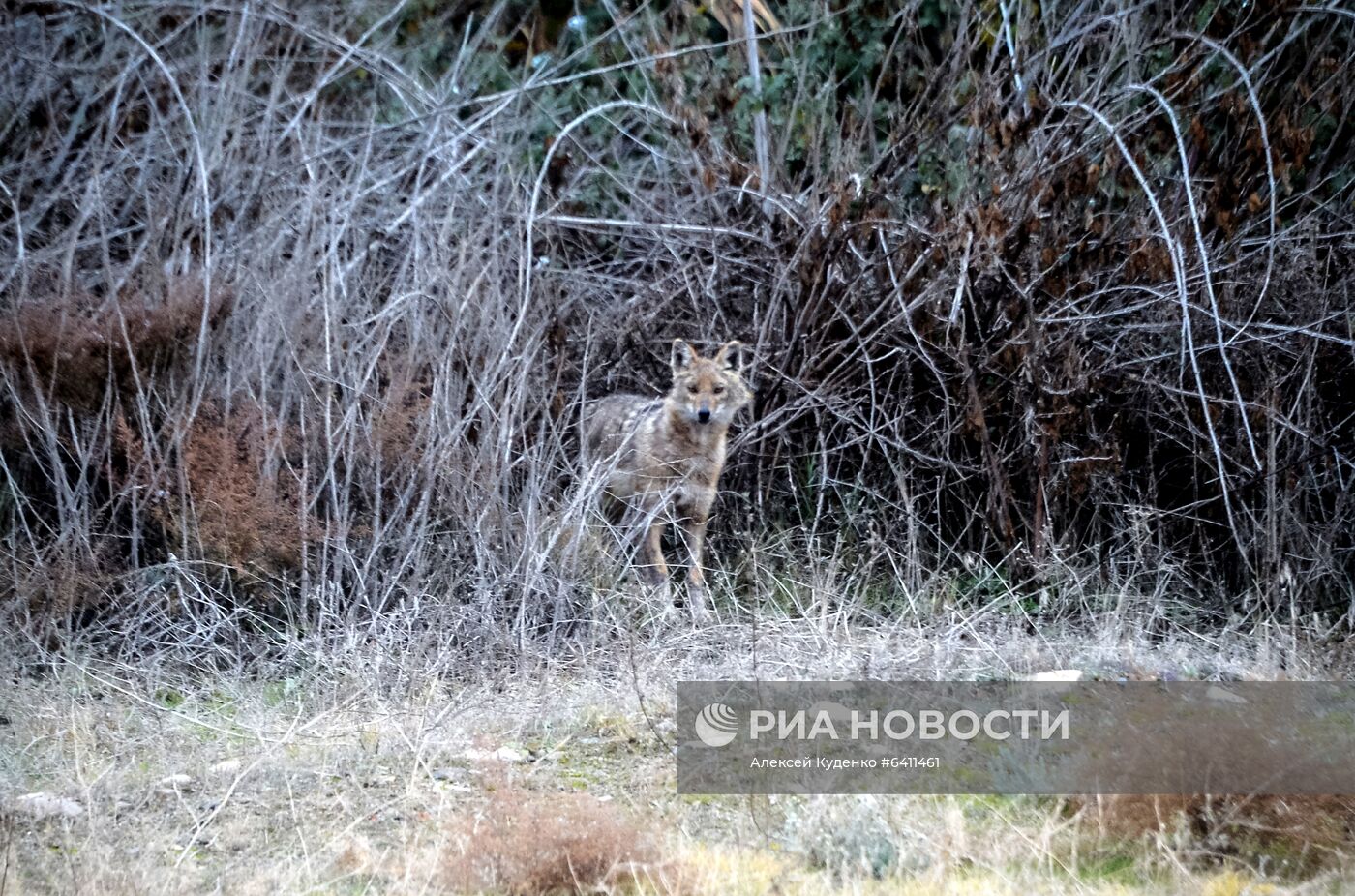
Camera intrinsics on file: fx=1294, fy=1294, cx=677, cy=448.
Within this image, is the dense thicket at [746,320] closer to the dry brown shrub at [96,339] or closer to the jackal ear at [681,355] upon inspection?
the dry brown shrub at [96,339]

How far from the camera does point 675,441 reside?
915 cm

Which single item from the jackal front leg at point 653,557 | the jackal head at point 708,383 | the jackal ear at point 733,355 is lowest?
the jackal front leg at point 653,557

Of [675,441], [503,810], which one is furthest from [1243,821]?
[675,441]

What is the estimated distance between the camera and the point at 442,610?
6547 millimetres

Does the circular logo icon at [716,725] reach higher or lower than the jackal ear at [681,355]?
lower

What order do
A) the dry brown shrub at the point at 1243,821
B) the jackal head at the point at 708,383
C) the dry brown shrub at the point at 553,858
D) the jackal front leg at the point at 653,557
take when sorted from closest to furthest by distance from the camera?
the dry brown shrub at the point at 553,858, the dry brown shrub at the point at 1243,821, the jackal front leg at the point at 653,557, the jackal head at the point at 708,383

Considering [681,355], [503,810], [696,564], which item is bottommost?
[696,564]

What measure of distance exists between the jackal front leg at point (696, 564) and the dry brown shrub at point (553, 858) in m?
2.85

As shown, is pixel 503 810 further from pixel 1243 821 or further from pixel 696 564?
pixel 696 564

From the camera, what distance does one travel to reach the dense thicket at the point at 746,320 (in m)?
7.18

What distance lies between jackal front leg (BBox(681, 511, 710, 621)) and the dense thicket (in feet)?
0.79

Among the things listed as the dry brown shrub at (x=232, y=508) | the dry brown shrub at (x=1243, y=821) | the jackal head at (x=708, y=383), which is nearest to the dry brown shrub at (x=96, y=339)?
the dry brown shrub at (x=232, y=508)

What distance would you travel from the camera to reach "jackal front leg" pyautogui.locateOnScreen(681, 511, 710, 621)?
745 centimetres

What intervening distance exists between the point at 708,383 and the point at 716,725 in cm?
367
